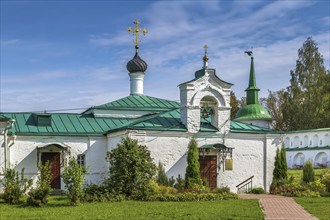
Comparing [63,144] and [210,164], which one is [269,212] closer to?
[210,164]

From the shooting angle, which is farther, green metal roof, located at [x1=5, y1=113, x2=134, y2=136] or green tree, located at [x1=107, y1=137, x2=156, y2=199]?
green metal roof, located at [x1=5, y1=113, x2=134, y2=136]

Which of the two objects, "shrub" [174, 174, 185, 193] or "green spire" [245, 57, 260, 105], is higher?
"green spire" [245, 57, 260, 105]

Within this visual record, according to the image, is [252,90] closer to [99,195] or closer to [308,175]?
[308,175]

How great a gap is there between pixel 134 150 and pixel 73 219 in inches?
272

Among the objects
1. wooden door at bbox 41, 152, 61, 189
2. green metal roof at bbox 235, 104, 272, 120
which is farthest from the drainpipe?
green metal roof at bbox 235, 104, 272, 120

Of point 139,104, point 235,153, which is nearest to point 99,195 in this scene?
point 235,153

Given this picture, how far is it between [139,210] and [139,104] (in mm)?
12688

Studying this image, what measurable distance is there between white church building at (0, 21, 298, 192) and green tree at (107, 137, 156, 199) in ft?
5.29

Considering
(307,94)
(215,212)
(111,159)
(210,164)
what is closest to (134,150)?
(111,159)

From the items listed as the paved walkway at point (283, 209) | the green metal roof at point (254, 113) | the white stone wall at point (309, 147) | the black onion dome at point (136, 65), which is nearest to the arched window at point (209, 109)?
the paved walkway at point (283, 209)

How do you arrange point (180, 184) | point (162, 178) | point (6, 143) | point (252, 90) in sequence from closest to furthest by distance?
point (180, 184) → point (162, 178) → point (6, 143) → point (252, 90)

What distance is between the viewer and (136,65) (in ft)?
96.1

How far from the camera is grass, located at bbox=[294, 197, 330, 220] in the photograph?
49.0ft

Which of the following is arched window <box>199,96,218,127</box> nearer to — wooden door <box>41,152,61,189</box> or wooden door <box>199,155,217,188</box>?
wooden door <box>199,155,217,188</box>
